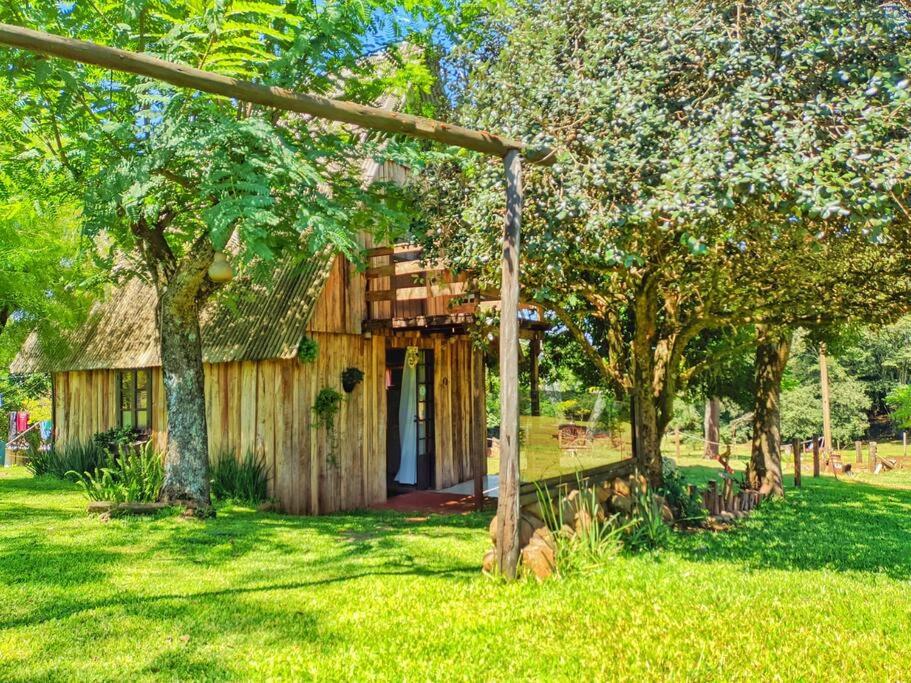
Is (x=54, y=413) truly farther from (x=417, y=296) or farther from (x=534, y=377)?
(x=534, y=377)

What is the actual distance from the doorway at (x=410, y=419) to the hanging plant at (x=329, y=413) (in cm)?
191

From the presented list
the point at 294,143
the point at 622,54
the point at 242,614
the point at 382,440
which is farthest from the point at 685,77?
the point at 382,440

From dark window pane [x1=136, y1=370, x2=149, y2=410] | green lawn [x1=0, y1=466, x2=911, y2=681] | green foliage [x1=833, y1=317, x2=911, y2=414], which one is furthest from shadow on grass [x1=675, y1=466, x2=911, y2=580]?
green foliage [x1=833, y1=317, x2=911, y2=414]

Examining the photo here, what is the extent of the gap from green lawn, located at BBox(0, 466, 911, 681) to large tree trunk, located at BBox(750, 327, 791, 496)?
420 cm

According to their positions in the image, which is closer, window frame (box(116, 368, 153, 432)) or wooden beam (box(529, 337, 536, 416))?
wooden beam (box(529, 337, 536, 416))

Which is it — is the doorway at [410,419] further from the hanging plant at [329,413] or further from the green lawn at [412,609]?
the green lawn at [412,609]

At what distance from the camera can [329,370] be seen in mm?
10195

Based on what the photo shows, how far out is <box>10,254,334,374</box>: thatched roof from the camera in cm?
972

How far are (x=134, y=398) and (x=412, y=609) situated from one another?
10073 mm

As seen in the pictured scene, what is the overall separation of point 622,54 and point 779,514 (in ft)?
25.0

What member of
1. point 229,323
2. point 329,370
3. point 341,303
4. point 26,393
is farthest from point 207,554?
point 26,393

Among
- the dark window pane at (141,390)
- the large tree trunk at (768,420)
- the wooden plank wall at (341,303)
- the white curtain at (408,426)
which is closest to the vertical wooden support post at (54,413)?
the dark window pane at (141,390)

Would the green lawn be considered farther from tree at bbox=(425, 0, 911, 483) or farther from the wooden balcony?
the wooden balcony

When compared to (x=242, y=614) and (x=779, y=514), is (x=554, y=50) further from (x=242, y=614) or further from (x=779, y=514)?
(x=779, y=514)
